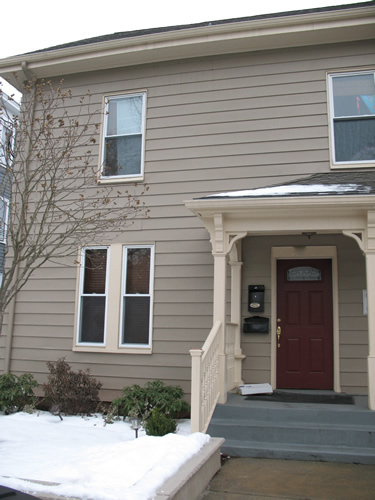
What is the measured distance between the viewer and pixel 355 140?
797 cm

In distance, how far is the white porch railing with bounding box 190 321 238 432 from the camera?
587cm

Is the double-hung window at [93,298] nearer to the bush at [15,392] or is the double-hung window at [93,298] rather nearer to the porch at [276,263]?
the bush at [15,392]

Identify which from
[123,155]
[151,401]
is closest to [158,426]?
[151,401]

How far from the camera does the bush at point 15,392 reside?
7812 millimetres

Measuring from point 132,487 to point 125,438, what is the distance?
2.98 meters

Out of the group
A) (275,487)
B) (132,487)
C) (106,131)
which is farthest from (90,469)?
(106,131)

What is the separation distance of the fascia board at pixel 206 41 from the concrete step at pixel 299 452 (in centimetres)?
627

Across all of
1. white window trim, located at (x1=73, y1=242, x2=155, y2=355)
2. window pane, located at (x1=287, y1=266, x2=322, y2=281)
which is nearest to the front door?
window pane, located at (x1=287, y1=266, x2=322, y2=281)

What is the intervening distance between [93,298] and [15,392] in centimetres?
198

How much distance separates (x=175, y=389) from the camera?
24.6 feet

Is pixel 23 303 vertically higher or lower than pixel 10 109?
lower

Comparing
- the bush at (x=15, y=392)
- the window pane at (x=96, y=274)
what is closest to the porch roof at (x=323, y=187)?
the window pane at (x=96, y=274)

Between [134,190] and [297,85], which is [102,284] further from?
[297,85]

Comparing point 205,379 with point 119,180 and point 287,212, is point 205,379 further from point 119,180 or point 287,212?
point 119,180
